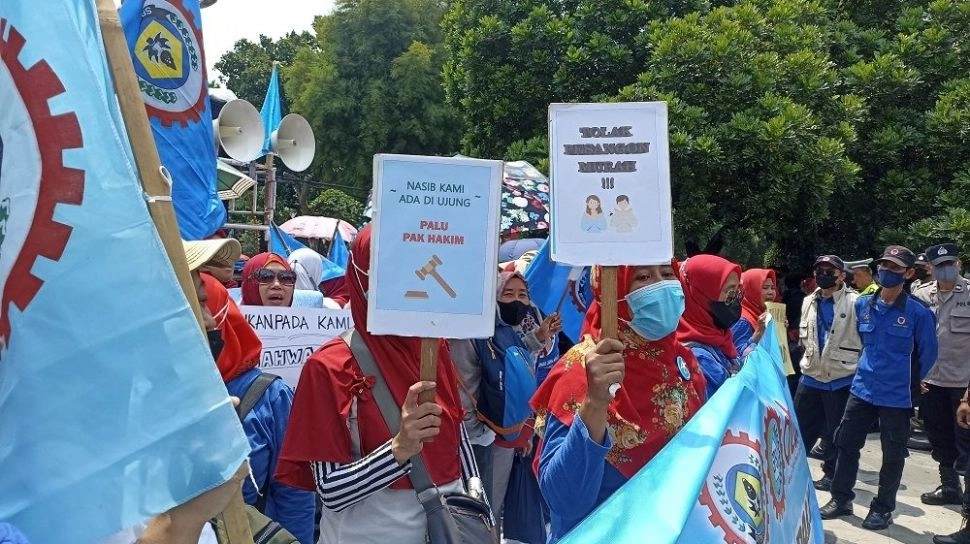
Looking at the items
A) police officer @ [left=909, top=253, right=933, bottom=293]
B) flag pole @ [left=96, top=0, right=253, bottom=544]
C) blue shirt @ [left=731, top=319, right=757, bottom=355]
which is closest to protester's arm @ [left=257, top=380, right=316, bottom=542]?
flag pole @ [left=96, top=0, right=253, bottom=544]

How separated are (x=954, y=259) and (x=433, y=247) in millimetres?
6482

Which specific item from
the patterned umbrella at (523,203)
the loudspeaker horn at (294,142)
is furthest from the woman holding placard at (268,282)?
the loudspeaker horn at (294,142)

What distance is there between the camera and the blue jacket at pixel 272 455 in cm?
281

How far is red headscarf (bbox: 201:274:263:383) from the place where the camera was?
2896mm

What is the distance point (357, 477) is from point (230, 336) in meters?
0.92

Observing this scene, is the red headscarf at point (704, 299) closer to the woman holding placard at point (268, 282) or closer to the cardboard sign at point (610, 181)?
the cardboard sign at point (610, 181)

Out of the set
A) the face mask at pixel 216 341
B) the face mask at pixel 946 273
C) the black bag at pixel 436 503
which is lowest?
the black bag at pixel 436 503

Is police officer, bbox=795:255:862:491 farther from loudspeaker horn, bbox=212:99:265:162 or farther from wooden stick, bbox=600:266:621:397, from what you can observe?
loudspeaker horn, bbox=212:99:265:162

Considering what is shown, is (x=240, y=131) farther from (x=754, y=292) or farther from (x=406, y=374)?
(x=406, y=374)

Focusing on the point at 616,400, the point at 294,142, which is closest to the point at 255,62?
the point at 294,142

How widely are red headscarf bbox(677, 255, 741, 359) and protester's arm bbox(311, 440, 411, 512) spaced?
6.70 ft

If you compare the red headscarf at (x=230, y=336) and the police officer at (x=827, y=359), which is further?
the police officer at (x=827, y=359)

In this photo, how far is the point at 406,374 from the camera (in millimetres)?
2410

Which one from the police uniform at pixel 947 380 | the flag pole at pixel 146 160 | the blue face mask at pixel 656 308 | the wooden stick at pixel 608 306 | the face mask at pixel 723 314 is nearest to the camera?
the flag pole at pixel 146 160
